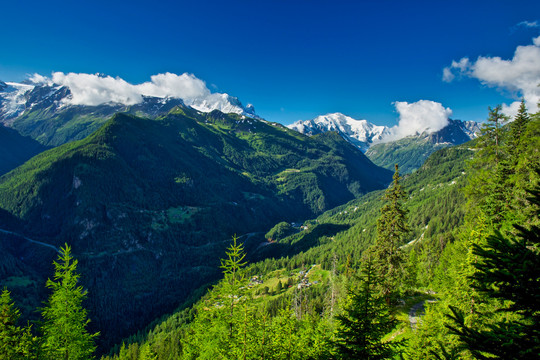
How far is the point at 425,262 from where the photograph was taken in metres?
91.4

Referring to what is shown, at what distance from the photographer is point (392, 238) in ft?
125

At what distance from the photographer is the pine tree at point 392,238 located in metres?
Result: 37.6

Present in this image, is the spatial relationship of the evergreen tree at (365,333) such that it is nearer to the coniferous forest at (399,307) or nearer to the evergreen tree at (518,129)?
the coniferous forest at (399,307)

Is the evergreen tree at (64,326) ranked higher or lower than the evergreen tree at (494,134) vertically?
lower

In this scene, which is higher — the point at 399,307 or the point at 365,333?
the point at 365,333

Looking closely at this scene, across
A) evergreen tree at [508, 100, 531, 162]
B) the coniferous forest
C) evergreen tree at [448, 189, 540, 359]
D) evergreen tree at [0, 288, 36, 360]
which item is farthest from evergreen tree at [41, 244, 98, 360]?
evergreen tree at [508, 100, 531, 162]

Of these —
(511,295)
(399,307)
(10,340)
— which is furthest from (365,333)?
(399,307)

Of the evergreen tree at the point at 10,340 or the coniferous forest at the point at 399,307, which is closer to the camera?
the coniferous forest at the point at 399,307

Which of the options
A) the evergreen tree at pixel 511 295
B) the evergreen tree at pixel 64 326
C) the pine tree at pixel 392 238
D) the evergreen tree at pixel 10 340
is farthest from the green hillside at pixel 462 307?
the evergreen tree at pixel 10 340

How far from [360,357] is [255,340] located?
Result: 10.7m

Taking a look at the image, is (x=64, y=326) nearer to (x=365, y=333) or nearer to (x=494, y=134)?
(x=365, y=333)

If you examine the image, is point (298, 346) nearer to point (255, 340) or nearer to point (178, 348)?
point (255, 340)

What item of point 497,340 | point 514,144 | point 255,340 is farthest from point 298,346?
point 514,144

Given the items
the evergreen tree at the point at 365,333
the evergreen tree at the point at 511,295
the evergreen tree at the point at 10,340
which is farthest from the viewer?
the evergreen tree at the point at 10,340
